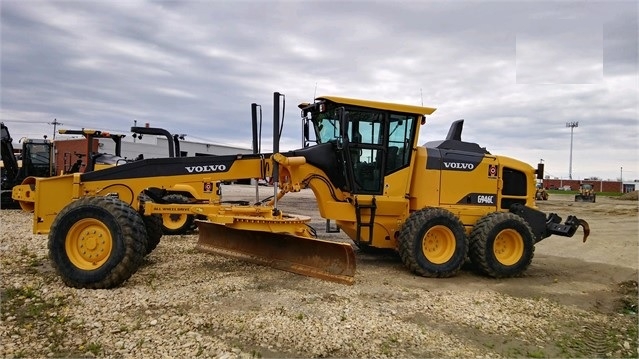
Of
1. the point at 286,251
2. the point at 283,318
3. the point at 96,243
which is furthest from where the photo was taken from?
the point at 286,251

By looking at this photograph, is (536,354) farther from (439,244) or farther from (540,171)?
(540,171)

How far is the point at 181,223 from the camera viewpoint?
11.1m

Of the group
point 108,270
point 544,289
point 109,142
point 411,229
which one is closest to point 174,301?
point 108,270

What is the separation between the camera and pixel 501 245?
8.33 meters

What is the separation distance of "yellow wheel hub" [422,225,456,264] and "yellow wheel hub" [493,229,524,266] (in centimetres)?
87

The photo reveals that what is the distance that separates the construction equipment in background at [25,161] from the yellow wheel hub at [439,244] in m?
15.2

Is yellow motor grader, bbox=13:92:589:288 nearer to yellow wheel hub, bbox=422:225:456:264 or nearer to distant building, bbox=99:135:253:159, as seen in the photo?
yellow wheel hub, bbox=422:225:456:264

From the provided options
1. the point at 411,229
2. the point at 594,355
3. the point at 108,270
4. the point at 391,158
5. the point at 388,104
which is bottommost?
the point at 594,355

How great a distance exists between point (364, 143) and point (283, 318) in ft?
12.4

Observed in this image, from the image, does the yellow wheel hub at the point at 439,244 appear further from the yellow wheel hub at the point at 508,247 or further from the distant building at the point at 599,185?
the distant building at the point at 599,185

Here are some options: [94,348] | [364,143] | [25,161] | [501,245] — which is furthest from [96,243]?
[25,161]

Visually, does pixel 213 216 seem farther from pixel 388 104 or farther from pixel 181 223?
pixel 181 223

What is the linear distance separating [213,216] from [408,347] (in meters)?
3.36

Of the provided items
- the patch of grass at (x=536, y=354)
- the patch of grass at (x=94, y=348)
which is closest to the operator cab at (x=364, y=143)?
the patch of grass at (x=536, y=354)
